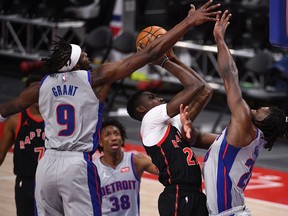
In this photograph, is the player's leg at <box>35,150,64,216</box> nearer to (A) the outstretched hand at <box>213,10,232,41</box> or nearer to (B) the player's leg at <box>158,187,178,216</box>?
(B) the player's leg at <box>158,187,178,216</box>

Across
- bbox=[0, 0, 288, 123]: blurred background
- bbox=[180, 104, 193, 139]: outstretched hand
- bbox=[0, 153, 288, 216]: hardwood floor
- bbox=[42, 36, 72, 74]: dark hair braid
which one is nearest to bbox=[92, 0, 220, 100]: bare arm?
bbox=[42, 36, 72, 74]: dark hair braid

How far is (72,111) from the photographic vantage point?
24.0ft

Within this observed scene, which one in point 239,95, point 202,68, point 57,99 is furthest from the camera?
point 202,68

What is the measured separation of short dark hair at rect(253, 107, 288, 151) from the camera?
6.91 metres

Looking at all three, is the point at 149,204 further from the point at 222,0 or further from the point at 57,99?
the point at 222,0

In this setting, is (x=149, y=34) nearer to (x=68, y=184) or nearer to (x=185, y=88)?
(x=185, y=88)

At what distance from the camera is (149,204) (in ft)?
35.4

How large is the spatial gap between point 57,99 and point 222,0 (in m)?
10.1

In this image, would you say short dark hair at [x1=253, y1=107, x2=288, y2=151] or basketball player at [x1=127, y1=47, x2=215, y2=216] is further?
basketball player at [x1=127, y1=47, x2=215, y2=216]

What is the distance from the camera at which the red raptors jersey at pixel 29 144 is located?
838cm

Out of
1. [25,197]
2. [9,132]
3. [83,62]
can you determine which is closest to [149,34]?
[83,62]

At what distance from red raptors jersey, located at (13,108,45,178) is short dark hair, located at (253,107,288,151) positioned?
2.24 metres

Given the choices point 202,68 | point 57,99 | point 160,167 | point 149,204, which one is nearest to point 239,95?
point 160,167

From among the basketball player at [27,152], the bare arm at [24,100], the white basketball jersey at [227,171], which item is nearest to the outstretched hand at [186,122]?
the white basketball jersey at [227,171]
